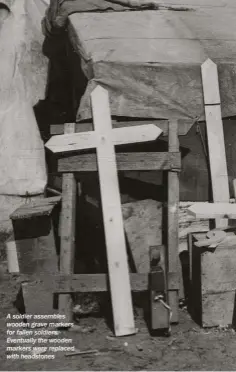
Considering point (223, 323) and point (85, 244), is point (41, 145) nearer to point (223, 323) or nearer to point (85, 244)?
point (85, 244)

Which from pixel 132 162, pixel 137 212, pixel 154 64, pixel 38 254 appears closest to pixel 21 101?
pixel 154 64

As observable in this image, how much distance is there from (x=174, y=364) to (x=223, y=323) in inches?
32.2

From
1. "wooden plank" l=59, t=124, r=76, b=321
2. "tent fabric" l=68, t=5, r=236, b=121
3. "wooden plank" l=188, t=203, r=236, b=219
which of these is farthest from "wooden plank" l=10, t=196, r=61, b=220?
"wooden plank" l=188, t=203, r=236, b=219

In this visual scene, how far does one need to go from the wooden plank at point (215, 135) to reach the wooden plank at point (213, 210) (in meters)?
0.26

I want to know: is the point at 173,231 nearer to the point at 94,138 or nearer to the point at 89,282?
the point at 89,282

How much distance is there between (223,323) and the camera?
4375 millimetres

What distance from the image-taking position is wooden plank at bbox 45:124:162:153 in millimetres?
4445

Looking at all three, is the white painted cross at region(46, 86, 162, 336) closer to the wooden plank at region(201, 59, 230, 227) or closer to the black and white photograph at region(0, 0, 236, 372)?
the black and white photograph at region(0, 0, 236, 372)

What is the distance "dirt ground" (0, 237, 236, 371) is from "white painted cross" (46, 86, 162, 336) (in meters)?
0.20

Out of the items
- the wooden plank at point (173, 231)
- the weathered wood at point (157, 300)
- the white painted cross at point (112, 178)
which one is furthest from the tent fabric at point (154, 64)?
the weathered wood at point (157, 300)

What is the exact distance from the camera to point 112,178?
4.42 m

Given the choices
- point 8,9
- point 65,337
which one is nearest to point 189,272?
point 65,337

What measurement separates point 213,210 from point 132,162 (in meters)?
0.93

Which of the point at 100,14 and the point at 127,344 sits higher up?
the point at 100,14
